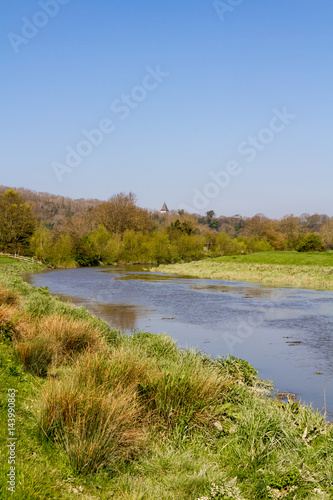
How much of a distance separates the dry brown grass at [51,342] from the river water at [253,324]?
2.26 metres

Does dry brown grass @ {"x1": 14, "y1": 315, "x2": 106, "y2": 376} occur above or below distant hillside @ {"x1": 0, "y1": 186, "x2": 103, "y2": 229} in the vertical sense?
below

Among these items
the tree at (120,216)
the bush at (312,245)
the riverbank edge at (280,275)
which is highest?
the tree at (120,216)

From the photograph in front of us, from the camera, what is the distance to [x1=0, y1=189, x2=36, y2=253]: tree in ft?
184

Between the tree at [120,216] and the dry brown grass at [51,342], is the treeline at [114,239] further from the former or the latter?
the dry brown grass at [51,342]

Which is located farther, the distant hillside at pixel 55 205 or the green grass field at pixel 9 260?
the distant hillside at pixel 55 205

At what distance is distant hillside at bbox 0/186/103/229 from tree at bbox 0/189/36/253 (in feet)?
150

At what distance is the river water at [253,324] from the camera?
323 inches

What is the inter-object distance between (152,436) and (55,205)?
12240cm

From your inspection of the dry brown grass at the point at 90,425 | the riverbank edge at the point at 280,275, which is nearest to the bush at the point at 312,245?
the riverbank edge at the point at 280,275

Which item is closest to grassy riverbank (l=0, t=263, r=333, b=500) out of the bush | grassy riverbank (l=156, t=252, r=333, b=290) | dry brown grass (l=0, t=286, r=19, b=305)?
dry brown grass (l=0, t=286, r=19, b=305)

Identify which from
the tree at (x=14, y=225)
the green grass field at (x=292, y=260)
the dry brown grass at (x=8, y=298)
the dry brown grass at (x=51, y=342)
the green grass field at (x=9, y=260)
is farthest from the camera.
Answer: the tree at (x=14, y=225)

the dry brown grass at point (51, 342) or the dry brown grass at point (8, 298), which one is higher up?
the dry brown grass at point (8, 298)

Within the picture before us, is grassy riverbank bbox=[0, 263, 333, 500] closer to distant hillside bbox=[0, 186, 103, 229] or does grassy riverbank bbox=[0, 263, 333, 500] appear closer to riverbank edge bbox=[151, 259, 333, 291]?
riverbank edge bbox=[151, 259, 333, 291]

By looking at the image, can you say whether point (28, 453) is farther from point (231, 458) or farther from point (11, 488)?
point (231, 458)
